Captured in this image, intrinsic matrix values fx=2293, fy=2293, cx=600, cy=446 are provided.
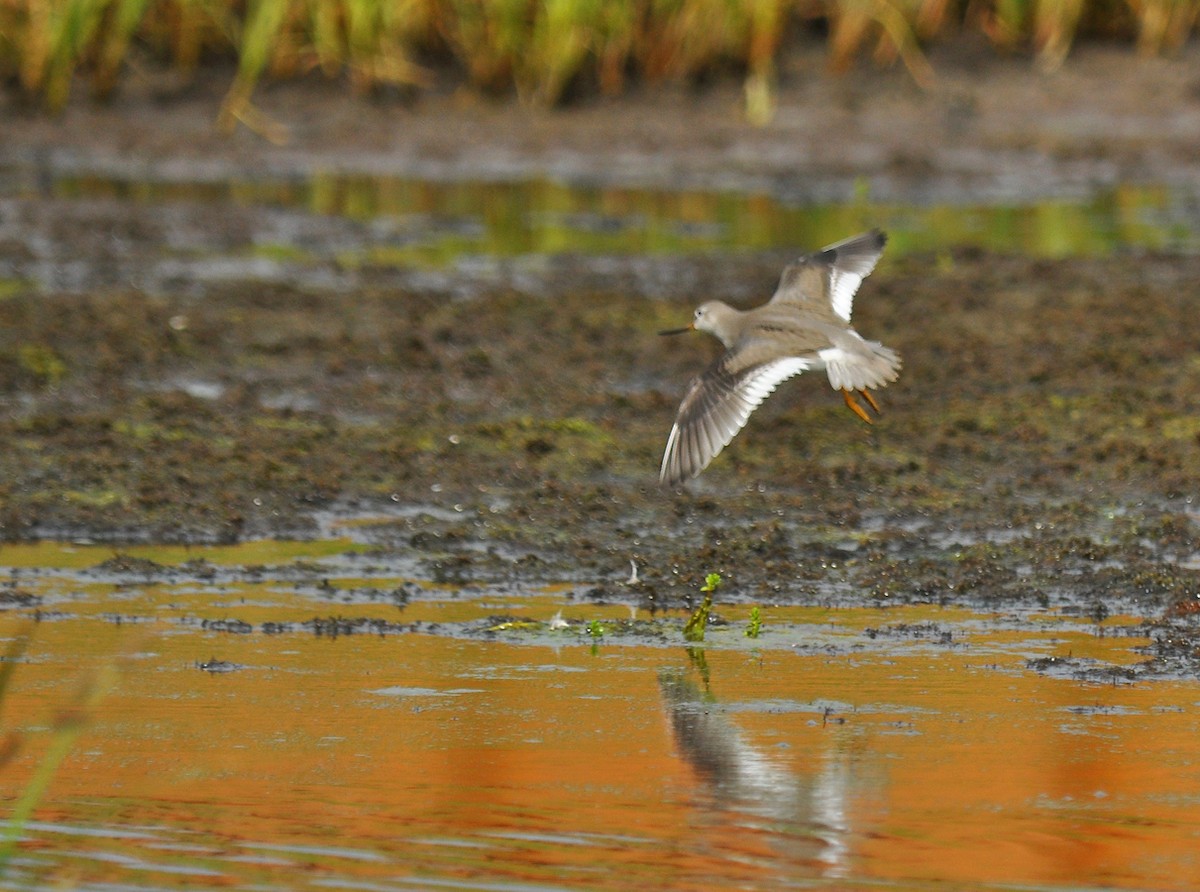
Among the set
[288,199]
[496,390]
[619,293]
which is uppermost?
[288,199]

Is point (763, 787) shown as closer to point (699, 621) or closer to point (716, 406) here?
point (699, 621)

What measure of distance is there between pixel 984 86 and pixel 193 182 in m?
6.69

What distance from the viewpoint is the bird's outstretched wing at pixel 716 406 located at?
6.84 metres

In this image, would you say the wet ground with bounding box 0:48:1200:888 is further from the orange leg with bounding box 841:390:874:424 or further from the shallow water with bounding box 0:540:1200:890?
the orange leg with bounding box 841:390:874:424

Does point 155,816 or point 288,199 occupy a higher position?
point 288,199

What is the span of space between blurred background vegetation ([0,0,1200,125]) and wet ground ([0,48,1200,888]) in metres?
1.69

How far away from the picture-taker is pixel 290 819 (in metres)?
4.64

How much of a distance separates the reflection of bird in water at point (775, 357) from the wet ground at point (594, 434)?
14.7 inches

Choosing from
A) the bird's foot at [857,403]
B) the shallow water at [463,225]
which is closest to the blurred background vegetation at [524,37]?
the shallow water at [463,225]

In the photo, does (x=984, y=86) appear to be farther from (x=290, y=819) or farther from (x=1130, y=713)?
(x=290, y=819)

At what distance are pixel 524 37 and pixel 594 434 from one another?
982cm

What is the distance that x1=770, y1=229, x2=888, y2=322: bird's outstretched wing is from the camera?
805 cm

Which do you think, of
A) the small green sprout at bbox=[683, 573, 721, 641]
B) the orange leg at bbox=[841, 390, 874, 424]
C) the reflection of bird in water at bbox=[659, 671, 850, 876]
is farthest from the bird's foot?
the reflection of bird in water at bbox=[659, 671, 850, 876]

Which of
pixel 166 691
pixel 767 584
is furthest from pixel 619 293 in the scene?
pixel 166 691
